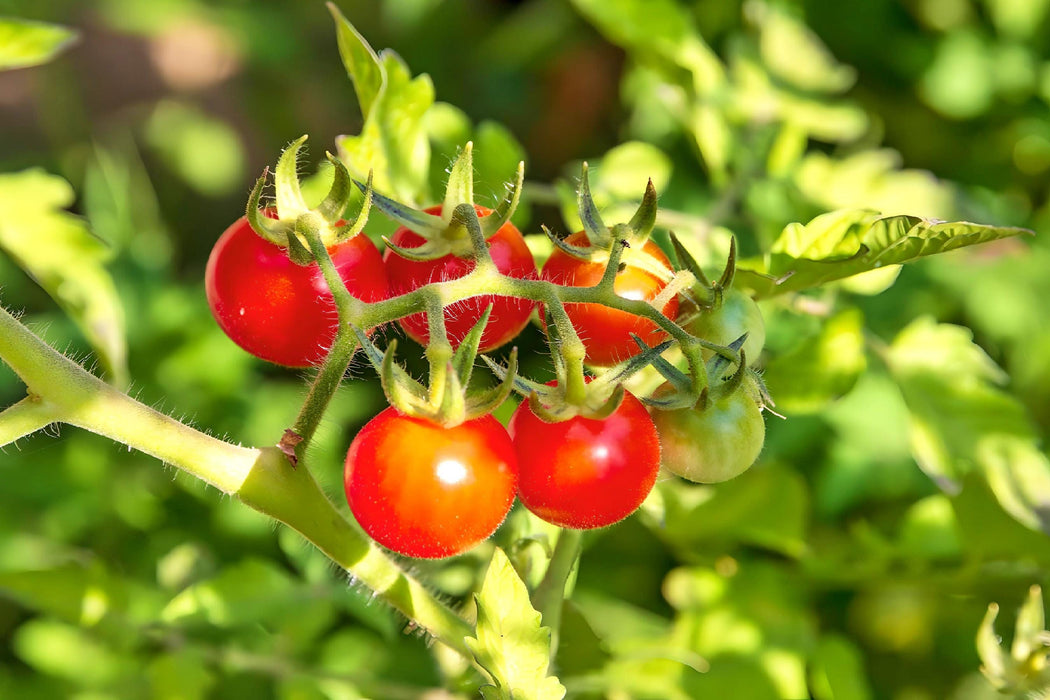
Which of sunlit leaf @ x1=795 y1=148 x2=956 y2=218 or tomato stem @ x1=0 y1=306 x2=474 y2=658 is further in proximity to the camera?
sunlit leaf @ x1=795 y1=148 x2=956 y2=218

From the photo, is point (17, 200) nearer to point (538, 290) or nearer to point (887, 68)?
point (538, 290)

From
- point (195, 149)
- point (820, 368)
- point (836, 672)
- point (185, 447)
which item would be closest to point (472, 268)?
point (185, 447)

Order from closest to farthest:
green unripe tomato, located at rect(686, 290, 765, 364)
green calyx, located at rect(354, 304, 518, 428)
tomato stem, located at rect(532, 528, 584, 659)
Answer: green calyx, located at rect(354, 304, 518, 428)
green unripe tomato, located at rect(686, 290, 765, 364)
tomato stem, located at rect(532, 528, 584, 659)

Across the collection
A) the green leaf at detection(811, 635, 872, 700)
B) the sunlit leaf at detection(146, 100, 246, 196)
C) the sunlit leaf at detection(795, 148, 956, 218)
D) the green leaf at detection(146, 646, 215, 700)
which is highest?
the sunlit leaf at detection(795, 148, 956, 218)

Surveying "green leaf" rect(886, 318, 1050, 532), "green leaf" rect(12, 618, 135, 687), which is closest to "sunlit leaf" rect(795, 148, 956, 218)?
"green leaf" rect(886, 318, 1050, 532)

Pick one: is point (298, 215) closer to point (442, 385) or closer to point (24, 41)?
point (442, 385)

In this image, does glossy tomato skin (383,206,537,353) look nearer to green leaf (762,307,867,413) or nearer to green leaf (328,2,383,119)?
green leaf (328,2,383,119)

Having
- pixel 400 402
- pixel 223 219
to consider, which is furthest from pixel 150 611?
pixel 223 219
